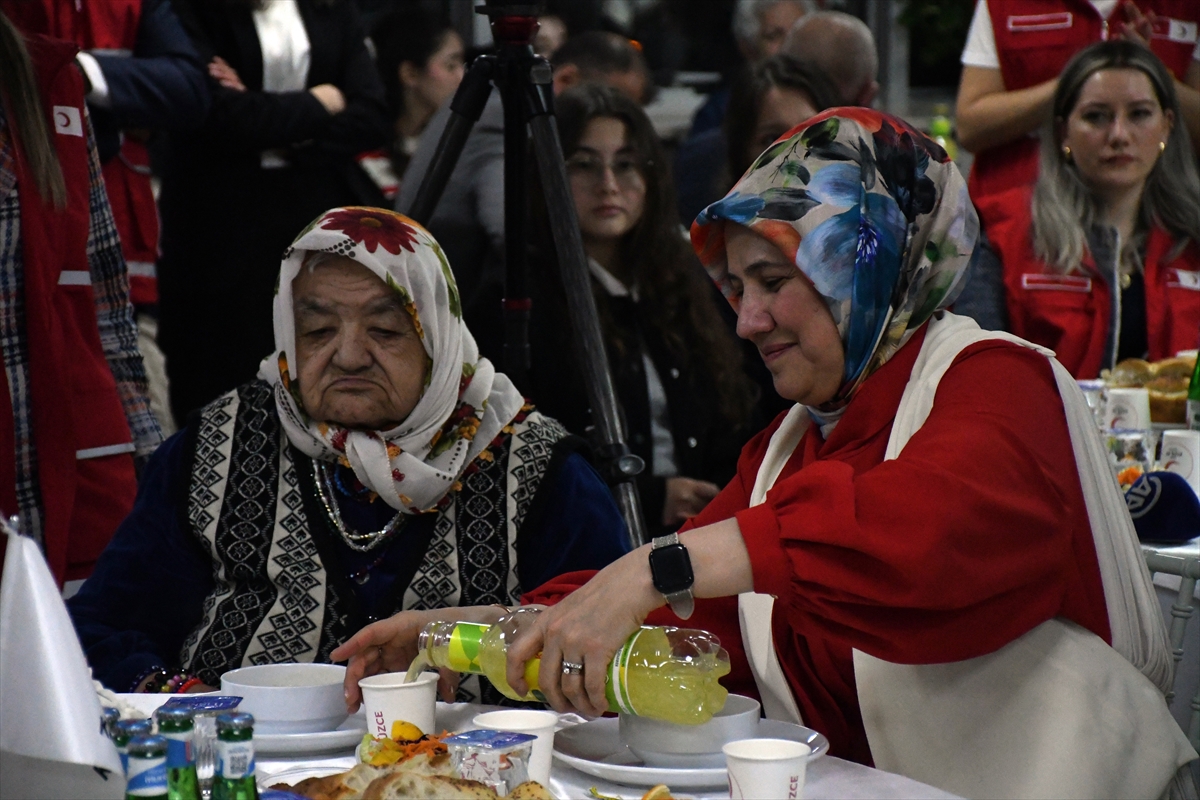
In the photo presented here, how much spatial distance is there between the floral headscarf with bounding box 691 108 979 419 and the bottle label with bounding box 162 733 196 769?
0.93 metres

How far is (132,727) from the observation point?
102 centimetres

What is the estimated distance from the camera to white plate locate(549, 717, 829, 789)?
1271mm

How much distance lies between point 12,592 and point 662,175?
8.07 feet

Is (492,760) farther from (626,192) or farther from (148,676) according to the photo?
(626,192)

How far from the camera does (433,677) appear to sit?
1428 millimetres

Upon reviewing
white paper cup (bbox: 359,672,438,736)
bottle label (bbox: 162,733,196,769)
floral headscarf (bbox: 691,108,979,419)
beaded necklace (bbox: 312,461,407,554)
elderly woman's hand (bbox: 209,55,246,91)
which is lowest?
beaded necklace (bbox: 312,461,407,554)

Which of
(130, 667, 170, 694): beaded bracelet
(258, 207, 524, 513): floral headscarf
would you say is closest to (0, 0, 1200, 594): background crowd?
(258, 207, 524, 513): floral headscarf

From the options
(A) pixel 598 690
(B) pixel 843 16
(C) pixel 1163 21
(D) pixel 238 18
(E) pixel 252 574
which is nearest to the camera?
(A) pixel 598 690

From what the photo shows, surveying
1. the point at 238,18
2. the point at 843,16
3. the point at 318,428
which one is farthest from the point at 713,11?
the point at 318,428

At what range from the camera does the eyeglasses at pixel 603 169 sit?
10.6 ft

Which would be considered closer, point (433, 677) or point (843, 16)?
point (433, 677)

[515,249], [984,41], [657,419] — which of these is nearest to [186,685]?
[515,249]

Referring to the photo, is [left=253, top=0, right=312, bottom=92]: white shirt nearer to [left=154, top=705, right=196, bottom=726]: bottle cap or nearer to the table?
the table

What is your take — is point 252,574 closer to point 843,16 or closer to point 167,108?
point 167,108
